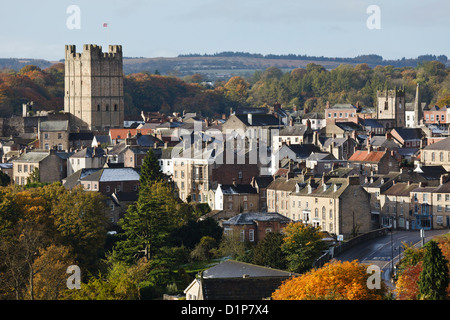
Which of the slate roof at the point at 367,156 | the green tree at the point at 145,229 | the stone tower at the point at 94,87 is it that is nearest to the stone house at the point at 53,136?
the stone tower at the point at 94,87

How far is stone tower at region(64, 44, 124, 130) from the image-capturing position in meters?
120

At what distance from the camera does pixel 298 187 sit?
65.0 metres

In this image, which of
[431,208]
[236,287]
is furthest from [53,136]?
[236,287]

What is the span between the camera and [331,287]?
34938mm

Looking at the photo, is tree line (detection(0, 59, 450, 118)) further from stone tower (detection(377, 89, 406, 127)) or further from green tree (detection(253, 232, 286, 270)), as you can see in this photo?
green tree (detection(253, 232, 286, 270))

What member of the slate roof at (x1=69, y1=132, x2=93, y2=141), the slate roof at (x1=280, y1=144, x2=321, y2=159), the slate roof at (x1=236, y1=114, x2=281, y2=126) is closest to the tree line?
the slate roof at (x1=69, y1=132, x2=93, y2=141)

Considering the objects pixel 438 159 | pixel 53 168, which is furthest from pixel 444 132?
pixel 53 168

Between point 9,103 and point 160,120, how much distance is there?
68.2ft

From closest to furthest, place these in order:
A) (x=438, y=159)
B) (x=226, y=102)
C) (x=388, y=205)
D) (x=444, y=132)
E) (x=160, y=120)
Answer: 1. (x=388, y=205)
2. (x=438, y=159)
3. (x=444, y=132)
4. (x=160, y=120)
5. (x=226, y=102)

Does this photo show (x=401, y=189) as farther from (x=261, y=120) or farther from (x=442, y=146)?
(x=261, y=120)

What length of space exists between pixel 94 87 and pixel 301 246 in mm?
71798

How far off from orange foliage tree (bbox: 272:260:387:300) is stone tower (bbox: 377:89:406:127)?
87.5 m
